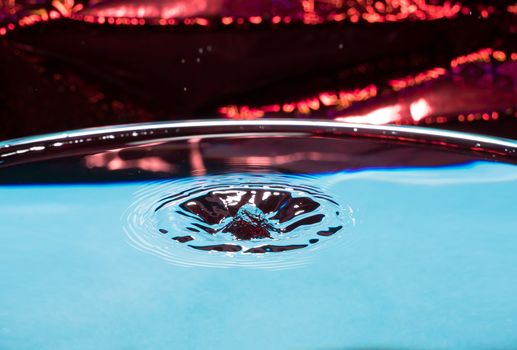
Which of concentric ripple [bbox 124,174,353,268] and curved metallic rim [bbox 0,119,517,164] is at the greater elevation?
curved metallic rim [bbox 0,119,517,164]

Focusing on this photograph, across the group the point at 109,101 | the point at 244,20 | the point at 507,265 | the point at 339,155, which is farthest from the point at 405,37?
the point at 507,265

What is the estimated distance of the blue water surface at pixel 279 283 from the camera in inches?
12.8

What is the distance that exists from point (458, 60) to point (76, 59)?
634 millimetres

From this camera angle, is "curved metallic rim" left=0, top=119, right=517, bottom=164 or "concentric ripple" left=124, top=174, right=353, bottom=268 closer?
"concentric ripple" left=124, top=174, right=353, bottom=268

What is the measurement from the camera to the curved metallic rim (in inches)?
22.2

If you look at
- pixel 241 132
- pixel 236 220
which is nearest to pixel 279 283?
pixel 236 220

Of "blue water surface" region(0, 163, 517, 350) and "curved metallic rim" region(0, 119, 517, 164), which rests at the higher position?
"curved metallic rim" region(0, 119, 517, 164)

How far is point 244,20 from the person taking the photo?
131 centimetres

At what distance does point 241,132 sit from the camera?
606 mm

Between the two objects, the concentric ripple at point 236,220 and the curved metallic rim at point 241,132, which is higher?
the curved metallic rim at point 241,132

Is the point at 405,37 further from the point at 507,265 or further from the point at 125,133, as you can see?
the point at 507,265

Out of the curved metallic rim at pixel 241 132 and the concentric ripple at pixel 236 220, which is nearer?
the concentric ripple at pixel 236 220

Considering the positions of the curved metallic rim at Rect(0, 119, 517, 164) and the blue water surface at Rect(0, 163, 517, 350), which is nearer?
the blue water surface at Rect(0, 163, 517, 350)

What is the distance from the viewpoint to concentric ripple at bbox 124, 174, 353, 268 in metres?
0.42
